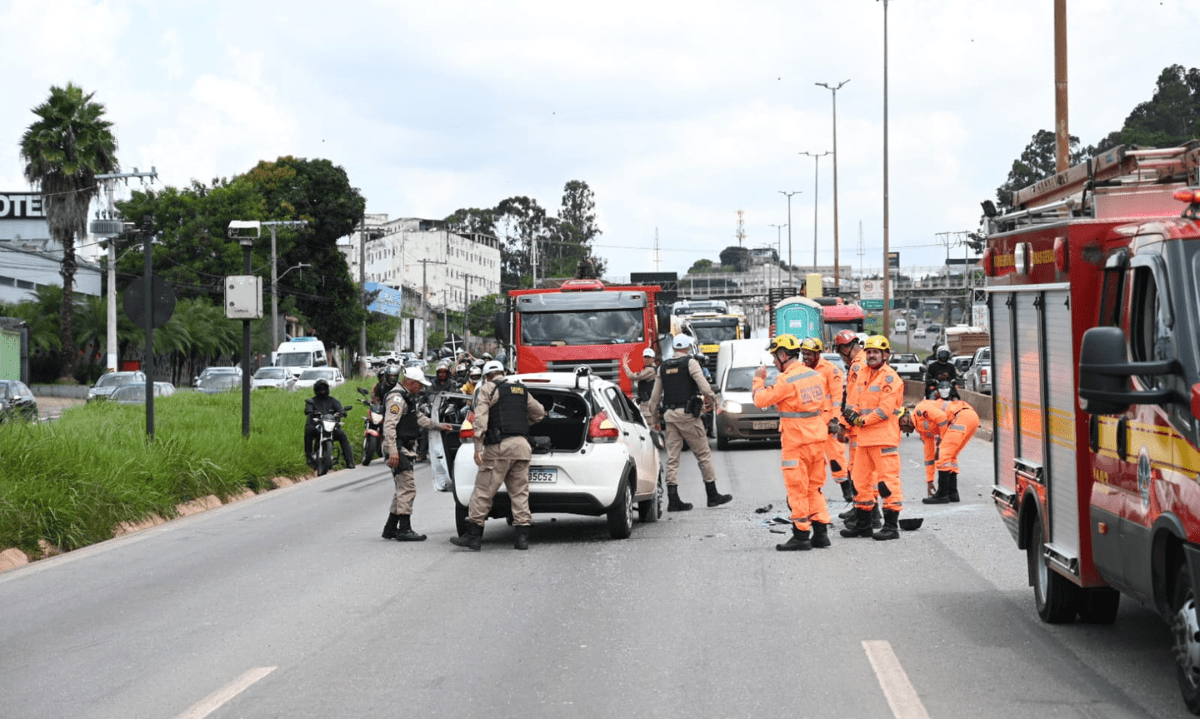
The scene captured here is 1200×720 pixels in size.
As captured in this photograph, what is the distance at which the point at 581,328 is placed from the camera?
27.3 metres

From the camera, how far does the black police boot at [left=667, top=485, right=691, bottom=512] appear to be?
16.8 m

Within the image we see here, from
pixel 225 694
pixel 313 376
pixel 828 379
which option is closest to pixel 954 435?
pixel 828 379

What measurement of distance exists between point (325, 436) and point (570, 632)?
1547 cm

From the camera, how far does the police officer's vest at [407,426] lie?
47.0ft

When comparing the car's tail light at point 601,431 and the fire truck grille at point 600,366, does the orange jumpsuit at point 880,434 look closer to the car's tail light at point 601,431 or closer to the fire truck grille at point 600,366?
the car's tail light at point 601,431

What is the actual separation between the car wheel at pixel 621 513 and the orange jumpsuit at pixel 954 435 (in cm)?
433

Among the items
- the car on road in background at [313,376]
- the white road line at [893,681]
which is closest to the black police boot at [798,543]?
the white road line at [893,681]

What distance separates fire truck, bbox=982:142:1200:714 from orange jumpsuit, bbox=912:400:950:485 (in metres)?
6.76

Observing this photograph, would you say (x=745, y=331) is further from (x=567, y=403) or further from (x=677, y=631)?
(x=677, y=631)

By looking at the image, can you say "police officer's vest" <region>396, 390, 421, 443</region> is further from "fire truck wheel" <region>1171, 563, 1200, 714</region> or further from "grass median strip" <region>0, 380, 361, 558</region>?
"fire truck wheel" <region>1171, 563, 1200, 714</region>

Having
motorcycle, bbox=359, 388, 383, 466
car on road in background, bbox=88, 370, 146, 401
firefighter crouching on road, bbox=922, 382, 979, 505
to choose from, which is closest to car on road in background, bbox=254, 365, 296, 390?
car on road in background, bbox=88, 370, 146, 401

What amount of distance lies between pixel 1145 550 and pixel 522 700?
302 cm

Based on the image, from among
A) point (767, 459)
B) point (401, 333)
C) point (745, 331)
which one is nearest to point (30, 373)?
point (745, 331)

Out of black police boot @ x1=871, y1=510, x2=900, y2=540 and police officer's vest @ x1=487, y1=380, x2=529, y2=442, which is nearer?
police officer's vest @ x1=487, y1=380, x2=529, y2=442
